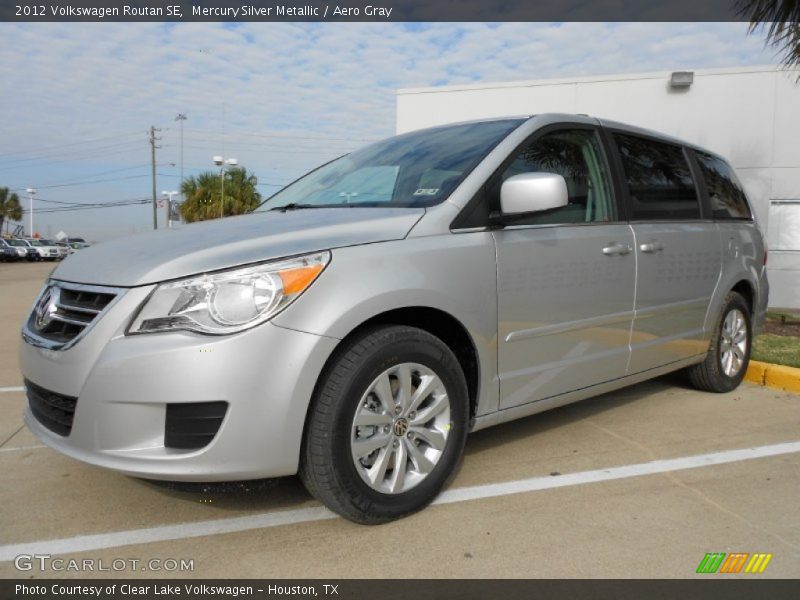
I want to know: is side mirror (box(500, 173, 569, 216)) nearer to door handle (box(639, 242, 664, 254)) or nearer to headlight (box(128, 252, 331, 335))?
door handle (box(639, 242, 664, 254))

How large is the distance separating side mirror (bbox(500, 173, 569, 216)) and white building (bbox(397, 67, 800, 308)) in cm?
922

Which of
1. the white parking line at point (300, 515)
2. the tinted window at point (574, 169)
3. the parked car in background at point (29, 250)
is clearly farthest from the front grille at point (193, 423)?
the parked car in background at point (29, 250)

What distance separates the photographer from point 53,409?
8.00 ft

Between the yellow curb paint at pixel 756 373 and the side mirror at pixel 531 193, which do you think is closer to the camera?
the side mirror at pixel 531 193

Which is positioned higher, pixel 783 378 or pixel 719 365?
pixel 719 365

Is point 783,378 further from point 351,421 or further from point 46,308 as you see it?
point 46,308

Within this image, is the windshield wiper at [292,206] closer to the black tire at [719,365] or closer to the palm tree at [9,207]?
the black tire at [719,365]

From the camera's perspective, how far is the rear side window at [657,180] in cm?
371

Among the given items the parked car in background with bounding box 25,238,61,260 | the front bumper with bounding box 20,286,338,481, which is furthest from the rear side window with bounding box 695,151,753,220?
the parked car in background with bounding box 25,238,61,260

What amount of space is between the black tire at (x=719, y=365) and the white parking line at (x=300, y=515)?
1098 mm

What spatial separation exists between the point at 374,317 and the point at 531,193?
0.91 metres

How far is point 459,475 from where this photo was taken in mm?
3105

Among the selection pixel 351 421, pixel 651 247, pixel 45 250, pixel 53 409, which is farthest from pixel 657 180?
pixel 45 250

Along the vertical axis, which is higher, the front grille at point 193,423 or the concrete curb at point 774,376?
the front grille at point 193,423
